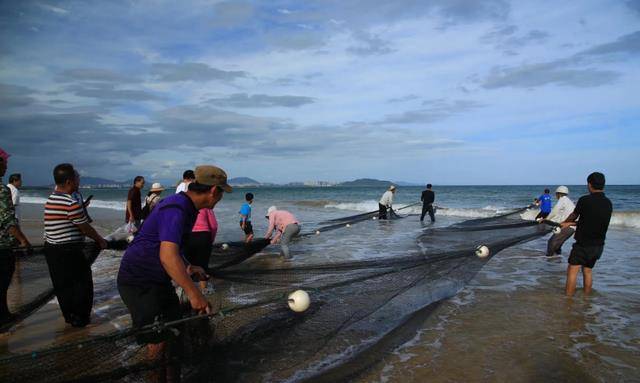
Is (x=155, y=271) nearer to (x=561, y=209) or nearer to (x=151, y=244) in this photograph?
(x=151, y=244)

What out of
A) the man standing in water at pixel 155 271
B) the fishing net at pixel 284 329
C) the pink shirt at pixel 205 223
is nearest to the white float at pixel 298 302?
the fishing net at pixel 284 329

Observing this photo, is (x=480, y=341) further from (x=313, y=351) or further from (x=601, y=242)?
(x=601, y=242)

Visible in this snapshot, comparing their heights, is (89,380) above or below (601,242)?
below

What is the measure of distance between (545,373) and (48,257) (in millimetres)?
4729

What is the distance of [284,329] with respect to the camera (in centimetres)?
392

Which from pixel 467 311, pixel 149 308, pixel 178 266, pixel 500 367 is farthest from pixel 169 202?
pixel 467 311

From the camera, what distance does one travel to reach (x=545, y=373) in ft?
11.7

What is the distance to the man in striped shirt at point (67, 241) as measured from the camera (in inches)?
157

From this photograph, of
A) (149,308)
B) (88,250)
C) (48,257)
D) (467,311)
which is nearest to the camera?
(149,308)

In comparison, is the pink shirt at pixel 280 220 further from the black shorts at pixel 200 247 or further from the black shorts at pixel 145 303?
the black shorts at pixel 145 303

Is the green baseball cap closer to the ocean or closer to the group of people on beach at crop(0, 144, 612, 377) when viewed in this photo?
the group of people on beach at crop(0, 144, 612, 377)

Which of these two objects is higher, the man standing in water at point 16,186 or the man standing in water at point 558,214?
the man standing in water at point 16,186

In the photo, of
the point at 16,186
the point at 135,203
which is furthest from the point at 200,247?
the point at 16,186

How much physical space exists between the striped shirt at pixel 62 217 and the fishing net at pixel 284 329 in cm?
149
